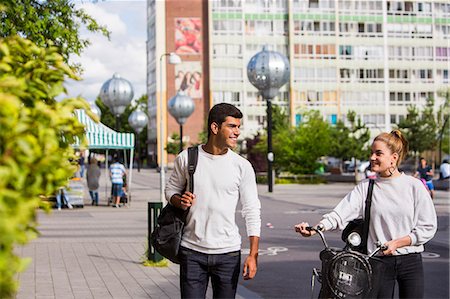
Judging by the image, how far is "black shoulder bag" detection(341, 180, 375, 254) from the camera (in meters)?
5.35

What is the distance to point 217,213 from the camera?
5125 millimetres

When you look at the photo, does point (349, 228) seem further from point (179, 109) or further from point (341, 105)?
point (341, 105)

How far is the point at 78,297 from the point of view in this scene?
9070 millimetres

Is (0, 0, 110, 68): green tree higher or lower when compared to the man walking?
higher

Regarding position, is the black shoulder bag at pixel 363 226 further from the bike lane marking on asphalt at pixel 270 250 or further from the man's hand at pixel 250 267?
the bike lane marking on asphalt at pixel 270 250

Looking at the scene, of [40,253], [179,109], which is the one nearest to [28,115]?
[40,253]

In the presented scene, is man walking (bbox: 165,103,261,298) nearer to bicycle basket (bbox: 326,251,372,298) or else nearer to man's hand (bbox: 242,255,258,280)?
man's hand (bbox: 242,255,258,280)

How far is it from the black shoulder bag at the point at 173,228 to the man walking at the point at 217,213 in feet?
0.12

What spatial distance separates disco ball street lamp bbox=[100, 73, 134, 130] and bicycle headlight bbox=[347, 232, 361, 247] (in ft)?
76.4

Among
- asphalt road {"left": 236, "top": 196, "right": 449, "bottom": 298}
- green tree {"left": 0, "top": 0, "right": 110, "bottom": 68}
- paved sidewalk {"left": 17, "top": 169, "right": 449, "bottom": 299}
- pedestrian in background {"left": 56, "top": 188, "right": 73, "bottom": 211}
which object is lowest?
asphalt road {"left": 236, "top": 196, "right": 449, "bottom": 298}

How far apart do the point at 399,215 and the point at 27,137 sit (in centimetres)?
333

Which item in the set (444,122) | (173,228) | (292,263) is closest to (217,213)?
(173,228)

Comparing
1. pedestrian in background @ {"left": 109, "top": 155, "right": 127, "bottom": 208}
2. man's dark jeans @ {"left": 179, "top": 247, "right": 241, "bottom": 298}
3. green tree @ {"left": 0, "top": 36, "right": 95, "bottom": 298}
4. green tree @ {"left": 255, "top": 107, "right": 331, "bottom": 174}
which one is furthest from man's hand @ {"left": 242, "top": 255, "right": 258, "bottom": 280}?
green tree @ {"left": 255, "top": 107, "right": 331, "bottom": 174}

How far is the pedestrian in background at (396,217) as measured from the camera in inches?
208
